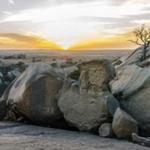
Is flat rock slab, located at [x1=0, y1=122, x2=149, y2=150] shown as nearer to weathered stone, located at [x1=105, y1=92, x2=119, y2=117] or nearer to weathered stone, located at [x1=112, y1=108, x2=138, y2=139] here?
weathered stone, located at [x1=112, y1=108, x2=138, y2=139]

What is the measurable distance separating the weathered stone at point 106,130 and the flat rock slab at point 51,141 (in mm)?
290

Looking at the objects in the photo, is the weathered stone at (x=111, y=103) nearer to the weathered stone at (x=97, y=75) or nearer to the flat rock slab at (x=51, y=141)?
the weathered stone at (x=97, y=75)

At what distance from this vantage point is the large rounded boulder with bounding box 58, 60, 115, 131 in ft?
54.5

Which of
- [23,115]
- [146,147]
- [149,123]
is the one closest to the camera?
[146,147]

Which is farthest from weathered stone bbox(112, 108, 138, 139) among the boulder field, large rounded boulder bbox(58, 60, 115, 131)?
large rounded boulder bbox(58, 60, 115, 131)

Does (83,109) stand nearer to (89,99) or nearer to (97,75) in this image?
(89,99)

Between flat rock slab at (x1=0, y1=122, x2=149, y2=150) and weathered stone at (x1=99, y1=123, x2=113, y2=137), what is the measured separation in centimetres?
29

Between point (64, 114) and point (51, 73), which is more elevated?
point (51, 73)

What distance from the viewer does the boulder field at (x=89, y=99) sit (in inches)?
635

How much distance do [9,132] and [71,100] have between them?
2.52 meters

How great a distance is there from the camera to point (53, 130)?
1692 centimetres

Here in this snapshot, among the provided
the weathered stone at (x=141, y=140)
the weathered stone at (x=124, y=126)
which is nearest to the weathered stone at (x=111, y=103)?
the weathered stone at (x=124, y=126)

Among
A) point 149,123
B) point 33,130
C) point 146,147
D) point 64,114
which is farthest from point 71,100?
point 146,147

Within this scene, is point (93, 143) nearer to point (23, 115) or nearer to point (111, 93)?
point (111, 93)
